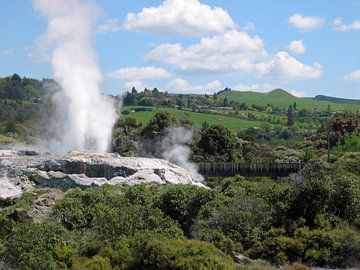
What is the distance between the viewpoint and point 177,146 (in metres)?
77.0

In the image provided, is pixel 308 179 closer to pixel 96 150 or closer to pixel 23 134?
pixel 96 150

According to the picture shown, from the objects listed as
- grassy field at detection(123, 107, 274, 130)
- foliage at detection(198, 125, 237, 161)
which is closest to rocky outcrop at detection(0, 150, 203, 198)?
foliage at detection(198, 125, 237, 161)

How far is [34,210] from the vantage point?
3781cm

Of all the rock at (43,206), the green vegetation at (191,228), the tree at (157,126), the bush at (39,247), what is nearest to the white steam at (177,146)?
the tree at (157,126)

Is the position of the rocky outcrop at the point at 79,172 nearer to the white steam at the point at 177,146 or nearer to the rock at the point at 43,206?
the rock at the point at 43,206

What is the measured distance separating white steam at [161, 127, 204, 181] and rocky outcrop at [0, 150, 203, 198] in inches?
484

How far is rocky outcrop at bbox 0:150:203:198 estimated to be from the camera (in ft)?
159

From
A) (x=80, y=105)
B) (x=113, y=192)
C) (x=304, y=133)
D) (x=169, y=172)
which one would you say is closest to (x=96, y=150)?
(x=80, y=105)

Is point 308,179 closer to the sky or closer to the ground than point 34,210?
closer to the sky

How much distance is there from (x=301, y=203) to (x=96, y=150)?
27490mm

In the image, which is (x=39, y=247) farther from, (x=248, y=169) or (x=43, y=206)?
(x=248, y=169)

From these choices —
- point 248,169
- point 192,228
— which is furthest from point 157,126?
point 192,228

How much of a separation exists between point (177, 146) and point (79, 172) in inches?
1091

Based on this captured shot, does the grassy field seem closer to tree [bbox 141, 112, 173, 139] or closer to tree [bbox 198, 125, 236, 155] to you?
tree [bbox 141, 112, 173, 139]
